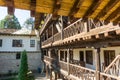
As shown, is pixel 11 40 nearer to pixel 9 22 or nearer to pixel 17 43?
pixel 17 43

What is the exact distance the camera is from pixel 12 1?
2.34 meters

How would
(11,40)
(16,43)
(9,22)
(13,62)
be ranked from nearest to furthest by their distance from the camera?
(13,62) < (11,40) < (16,43) < (9,22)

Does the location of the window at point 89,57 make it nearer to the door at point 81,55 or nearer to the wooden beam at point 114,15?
the door at point 81,55

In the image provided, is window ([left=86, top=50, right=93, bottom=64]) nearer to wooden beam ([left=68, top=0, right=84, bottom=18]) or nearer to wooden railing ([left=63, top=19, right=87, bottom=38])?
wooden railing ([left=63, top=19, right=87, bottom=38])

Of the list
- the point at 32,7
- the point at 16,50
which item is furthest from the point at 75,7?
the point at 16,50

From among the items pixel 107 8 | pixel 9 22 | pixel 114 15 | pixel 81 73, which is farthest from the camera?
pixel 9 22

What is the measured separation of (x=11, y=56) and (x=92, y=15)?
34077mm

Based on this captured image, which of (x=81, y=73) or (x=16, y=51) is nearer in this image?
(x=81, y=73)

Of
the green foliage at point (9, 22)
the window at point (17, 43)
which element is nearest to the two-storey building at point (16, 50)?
the window at point (17, 43)

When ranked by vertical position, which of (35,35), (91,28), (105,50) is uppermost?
(35,35)

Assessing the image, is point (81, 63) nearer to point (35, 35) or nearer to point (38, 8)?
point (38, 8)

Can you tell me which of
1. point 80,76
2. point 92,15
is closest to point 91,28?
point 80,76

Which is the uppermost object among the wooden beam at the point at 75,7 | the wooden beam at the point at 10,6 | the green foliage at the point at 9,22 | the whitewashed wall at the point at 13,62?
the green foliage at the point at 9,22

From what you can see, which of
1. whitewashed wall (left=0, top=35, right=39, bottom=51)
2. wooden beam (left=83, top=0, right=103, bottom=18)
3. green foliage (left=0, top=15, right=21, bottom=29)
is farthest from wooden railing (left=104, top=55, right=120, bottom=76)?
green foliage (left=0, top=15, right=21, bottom=29)
